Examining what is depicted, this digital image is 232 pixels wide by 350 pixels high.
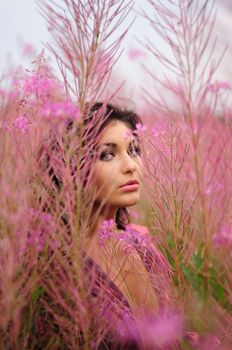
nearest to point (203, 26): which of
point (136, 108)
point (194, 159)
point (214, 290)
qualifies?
point (194, 159)

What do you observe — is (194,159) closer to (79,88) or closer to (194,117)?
(194,117)

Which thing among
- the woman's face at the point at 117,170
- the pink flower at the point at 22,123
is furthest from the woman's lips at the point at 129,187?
the pink flower at the point at 22,123

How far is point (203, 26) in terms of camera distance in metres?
0.76

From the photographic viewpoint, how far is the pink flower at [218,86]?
741 mm

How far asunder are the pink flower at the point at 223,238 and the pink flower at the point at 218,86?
0.66 feet

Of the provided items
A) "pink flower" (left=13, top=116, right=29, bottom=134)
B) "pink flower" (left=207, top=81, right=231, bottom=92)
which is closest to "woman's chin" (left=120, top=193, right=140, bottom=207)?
"pink flower" (left=13, top=116, right=29, bottom=134)

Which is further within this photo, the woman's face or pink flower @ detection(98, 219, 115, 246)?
the woman's face

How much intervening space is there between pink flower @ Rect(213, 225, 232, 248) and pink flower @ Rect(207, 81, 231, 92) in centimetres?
20

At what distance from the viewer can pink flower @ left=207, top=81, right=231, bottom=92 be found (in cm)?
74

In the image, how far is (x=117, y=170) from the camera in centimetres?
113

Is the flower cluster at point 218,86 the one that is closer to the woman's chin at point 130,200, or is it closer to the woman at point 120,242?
the woman at point 120,242

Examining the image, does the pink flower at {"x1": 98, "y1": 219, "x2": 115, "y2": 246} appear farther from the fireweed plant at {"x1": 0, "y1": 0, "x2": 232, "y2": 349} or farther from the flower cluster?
the flower cluster

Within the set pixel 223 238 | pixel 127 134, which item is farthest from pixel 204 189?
pixel 127 134

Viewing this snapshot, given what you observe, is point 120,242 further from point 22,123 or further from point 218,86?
point 218,86
